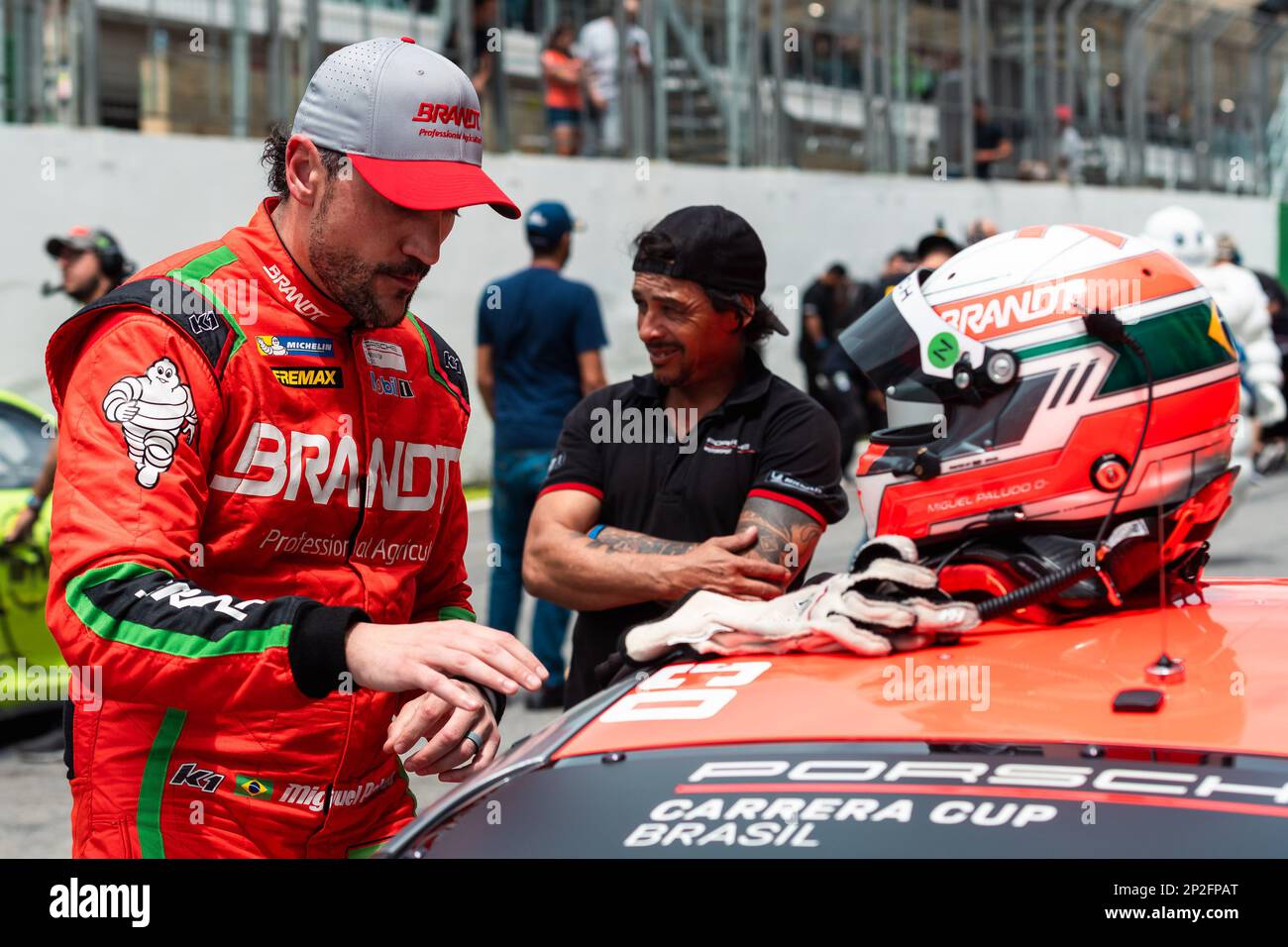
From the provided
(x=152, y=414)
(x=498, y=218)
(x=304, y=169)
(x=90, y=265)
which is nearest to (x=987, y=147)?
(x=498, y=218)

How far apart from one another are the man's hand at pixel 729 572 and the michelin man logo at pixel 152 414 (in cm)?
137

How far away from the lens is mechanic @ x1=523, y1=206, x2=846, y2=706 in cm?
354

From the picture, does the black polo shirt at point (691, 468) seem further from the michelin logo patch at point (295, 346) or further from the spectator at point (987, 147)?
the spectator at point (987, 147)

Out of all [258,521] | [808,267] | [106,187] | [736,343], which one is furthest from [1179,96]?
[258,521]

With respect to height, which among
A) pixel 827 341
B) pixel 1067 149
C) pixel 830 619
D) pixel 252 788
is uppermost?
pixel 1067 149

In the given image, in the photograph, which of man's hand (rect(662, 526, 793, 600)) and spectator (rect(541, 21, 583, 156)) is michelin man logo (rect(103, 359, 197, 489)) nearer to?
man's hand (rect(662, 526, 793, 600))

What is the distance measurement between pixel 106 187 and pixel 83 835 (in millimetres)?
10541

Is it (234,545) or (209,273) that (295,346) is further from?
(234,545)

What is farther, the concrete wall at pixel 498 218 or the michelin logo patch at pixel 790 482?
the concrete wall at pixel 498 218

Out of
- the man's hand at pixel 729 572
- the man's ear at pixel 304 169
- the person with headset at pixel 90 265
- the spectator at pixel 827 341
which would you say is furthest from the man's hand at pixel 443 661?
the spectator at pixel 827 341

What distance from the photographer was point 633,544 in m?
3.54

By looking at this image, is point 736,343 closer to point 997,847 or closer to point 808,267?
point 997,847

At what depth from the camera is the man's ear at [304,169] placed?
2.29 m

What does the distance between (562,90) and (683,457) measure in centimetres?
1230
